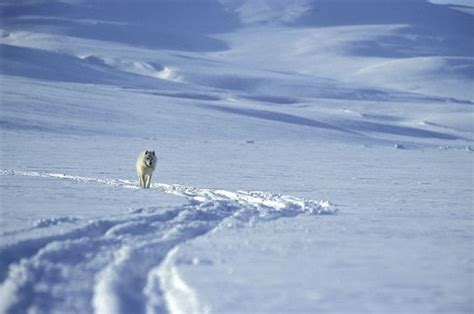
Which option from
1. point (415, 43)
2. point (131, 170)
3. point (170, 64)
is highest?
point (415, 43)

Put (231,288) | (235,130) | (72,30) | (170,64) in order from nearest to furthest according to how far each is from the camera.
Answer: (231,288) < (235,130) < (170,64) < (72,30)

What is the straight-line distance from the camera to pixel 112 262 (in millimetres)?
6457

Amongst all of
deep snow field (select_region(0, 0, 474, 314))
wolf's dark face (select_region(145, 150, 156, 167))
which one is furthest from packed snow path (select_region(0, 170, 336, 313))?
wolf's dark face (select_region(145, 150, 156, 167))

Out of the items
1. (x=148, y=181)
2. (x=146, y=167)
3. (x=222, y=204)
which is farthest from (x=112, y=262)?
(x=148, y=181)

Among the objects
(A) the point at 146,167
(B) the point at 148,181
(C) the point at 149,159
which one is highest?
(C) the point at 149,159

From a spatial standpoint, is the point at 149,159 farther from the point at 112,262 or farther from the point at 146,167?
the point at 112,262

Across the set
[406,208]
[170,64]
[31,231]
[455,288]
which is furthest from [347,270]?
[170,64]

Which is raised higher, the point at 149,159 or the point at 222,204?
the point at 149,159

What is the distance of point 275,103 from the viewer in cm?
5731

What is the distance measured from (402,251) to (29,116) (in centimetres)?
2838

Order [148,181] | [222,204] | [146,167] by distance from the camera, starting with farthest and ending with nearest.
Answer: [148,181]
[146,167]
[222,204]

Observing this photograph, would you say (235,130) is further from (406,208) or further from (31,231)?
(31,231)

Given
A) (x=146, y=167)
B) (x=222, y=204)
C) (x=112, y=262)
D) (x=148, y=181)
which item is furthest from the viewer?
(x=148, y=181)

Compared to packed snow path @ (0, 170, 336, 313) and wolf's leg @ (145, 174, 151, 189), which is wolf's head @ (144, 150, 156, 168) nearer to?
wolf's leg @ (145, 174, 151, 189)
